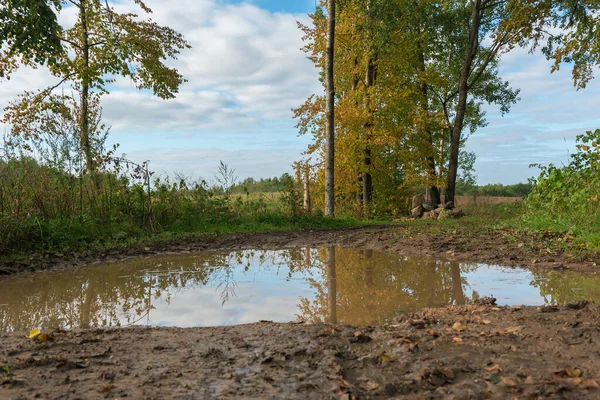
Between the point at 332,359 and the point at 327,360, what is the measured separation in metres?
0.03

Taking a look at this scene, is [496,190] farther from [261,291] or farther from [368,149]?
[261,291]

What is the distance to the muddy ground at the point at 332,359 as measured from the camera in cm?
244

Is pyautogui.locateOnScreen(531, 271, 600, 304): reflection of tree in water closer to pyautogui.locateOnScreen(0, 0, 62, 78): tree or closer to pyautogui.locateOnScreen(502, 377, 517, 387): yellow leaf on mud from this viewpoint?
pyautogui.locateOnScreen(502, 377, 517, 387): yellow leaf on mud

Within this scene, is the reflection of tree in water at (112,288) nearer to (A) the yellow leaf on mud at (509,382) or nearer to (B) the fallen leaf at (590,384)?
(A) the yellow leaf on mud at (509,382)

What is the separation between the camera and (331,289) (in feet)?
17.7

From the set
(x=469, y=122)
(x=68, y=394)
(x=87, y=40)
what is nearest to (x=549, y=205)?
(x=68, y=394)

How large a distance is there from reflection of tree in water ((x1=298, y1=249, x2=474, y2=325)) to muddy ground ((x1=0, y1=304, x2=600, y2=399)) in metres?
0.77

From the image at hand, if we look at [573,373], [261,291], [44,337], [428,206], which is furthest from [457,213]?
[44,337]

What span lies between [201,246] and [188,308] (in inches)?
171

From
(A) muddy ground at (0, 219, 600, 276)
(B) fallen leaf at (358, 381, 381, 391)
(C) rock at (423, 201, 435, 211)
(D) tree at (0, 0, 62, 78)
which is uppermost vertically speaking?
(D) tree at (0, 0, 62, 78)

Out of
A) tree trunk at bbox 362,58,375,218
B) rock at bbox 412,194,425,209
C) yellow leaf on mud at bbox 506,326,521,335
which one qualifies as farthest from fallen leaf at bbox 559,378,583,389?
rock at bbox 412,194,425,209

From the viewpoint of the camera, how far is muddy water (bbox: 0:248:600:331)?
14.6 ft

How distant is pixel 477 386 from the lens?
7.83 ft

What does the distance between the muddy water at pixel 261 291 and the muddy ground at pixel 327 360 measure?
729 mm
